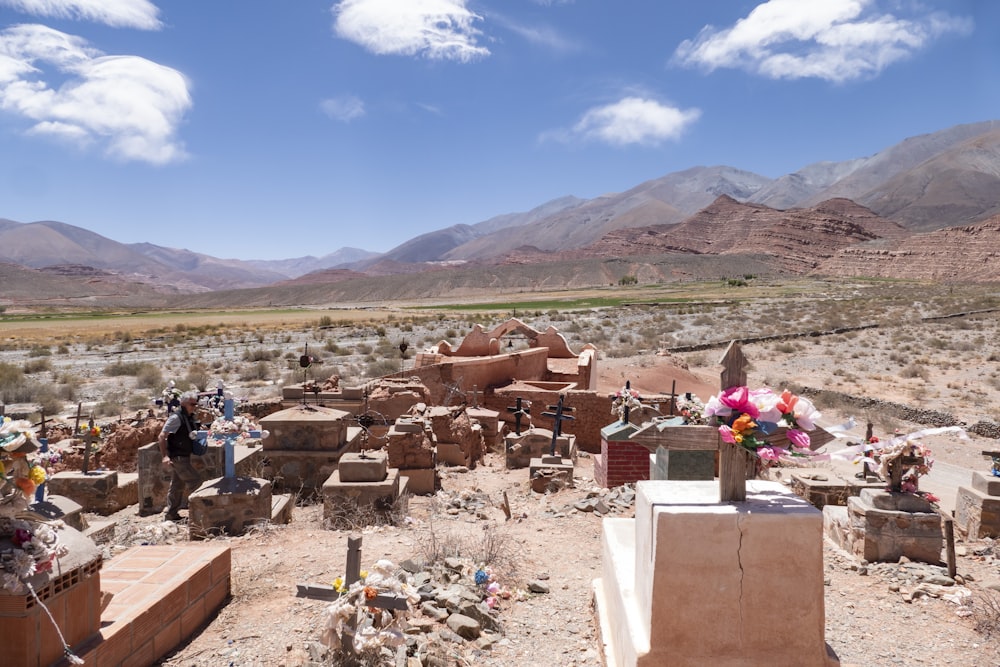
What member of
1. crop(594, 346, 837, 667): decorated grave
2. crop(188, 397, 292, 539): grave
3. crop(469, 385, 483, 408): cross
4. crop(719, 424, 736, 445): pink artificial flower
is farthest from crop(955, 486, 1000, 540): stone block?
crop(469, 385, 483, 408): cross

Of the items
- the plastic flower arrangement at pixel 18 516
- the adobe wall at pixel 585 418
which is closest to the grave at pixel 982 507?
the adobe wall at pixel 585 418

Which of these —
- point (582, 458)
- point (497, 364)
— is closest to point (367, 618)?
point (582, 458)

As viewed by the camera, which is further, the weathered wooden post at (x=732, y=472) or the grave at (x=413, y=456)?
the grave at (x=413, y=456)

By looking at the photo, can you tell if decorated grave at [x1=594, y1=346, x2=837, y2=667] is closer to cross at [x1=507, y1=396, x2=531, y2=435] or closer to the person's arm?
the person's arm

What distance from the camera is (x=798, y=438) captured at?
3.49 m

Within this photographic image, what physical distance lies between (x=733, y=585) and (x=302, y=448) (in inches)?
274

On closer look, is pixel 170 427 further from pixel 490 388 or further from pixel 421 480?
pixel 490 388

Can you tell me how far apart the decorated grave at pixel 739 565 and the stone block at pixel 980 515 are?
5656 mm

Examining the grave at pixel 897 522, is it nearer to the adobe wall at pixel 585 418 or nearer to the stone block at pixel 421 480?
the stone block at pixel 421 480

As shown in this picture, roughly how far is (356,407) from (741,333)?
96.0 ft

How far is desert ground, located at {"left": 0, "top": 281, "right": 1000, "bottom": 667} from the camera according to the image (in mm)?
4816

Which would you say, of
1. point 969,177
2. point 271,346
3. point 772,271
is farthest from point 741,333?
point 969,177

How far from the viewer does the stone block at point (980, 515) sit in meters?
7.61

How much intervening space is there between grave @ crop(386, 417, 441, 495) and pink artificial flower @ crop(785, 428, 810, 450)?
6.81 m
